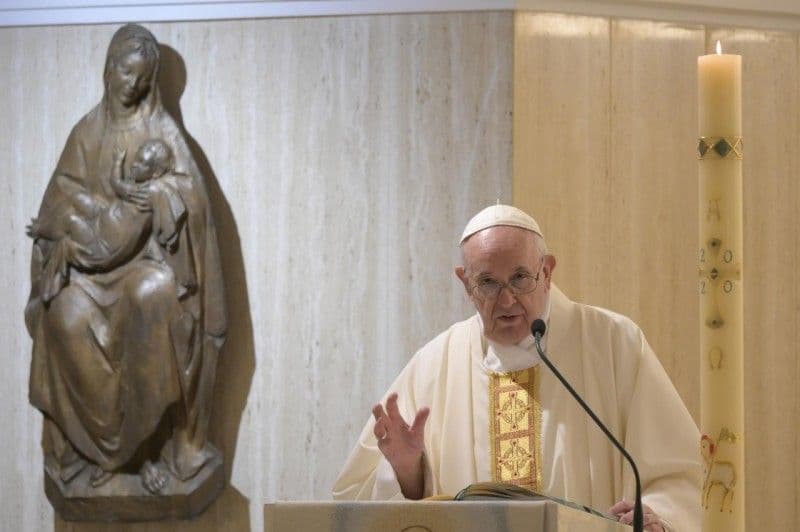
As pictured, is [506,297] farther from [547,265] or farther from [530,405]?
[530,405]

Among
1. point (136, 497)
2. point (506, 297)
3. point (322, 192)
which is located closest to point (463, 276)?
point (506, 297)

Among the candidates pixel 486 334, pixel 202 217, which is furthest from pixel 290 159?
pixel 486 334

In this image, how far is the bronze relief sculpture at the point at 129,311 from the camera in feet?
19.5

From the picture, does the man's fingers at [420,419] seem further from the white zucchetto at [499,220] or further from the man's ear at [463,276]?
the white zucchetto at [499,220]

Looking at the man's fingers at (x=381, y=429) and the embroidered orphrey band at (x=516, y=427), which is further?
the embroidered orphrey band at (x=516, y=427)

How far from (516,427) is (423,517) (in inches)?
76.5

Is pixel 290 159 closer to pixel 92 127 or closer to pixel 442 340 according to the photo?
pixel 92 127

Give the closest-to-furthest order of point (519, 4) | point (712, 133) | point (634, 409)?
point (712, 133) < point (634, 409) < point (519, 4)

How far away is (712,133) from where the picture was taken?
2289mm

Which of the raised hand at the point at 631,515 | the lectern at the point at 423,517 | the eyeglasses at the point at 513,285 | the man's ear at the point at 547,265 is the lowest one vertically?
the raised hand at the point at 631,515

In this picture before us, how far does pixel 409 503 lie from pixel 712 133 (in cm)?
75

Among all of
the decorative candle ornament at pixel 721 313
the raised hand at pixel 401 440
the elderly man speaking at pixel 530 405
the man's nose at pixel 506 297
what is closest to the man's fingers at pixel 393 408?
the raised hand at pixel 401 440

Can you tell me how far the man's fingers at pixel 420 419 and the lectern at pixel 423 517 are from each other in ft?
4.06

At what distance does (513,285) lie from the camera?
407 cm
